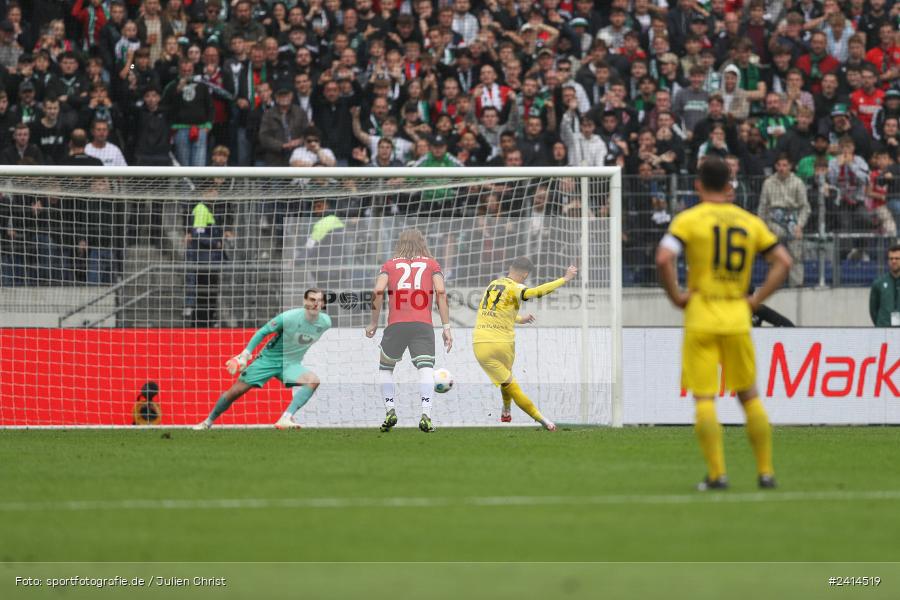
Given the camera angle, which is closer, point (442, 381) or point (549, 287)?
point (549, 287)

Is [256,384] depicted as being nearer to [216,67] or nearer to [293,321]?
[293,321]

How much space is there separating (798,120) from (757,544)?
1432 centimetres

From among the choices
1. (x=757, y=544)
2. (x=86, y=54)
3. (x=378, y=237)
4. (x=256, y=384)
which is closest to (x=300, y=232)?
(x=378, y=237)

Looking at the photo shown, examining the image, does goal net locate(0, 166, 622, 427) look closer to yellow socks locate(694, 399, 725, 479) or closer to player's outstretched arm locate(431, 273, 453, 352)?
player's outstretched arm locate(431, 273, 453, 352)

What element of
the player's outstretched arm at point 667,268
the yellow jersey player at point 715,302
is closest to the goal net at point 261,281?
the yellow jersey player at point 715,302

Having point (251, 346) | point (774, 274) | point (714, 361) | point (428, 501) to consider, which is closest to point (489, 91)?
point (251, 346)

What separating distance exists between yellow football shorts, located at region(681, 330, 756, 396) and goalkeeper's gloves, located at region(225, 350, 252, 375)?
688cm

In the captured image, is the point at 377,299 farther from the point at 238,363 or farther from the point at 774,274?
the point at 774,274

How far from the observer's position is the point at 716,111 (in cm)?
1994

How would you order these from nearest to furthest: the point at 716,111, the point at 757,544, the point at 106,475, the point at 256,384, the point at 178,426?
the point at 757,544
the point at 106,475
the point at 256,384
the point at 178,426
the point at 716,111

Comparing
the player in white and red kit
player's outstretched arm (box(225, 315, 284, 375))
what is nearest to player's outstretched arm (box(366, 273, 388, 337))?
the player in white and red kit

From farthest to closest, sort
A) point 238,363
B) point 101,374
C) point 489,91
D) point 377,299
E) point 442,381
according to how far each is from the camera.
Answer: point 489,91, point 101,374, point 442,381, point 377,299, point 238,363

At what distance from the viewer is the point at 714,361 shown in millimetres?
8719

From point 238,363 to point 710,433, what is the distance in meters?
7.20
